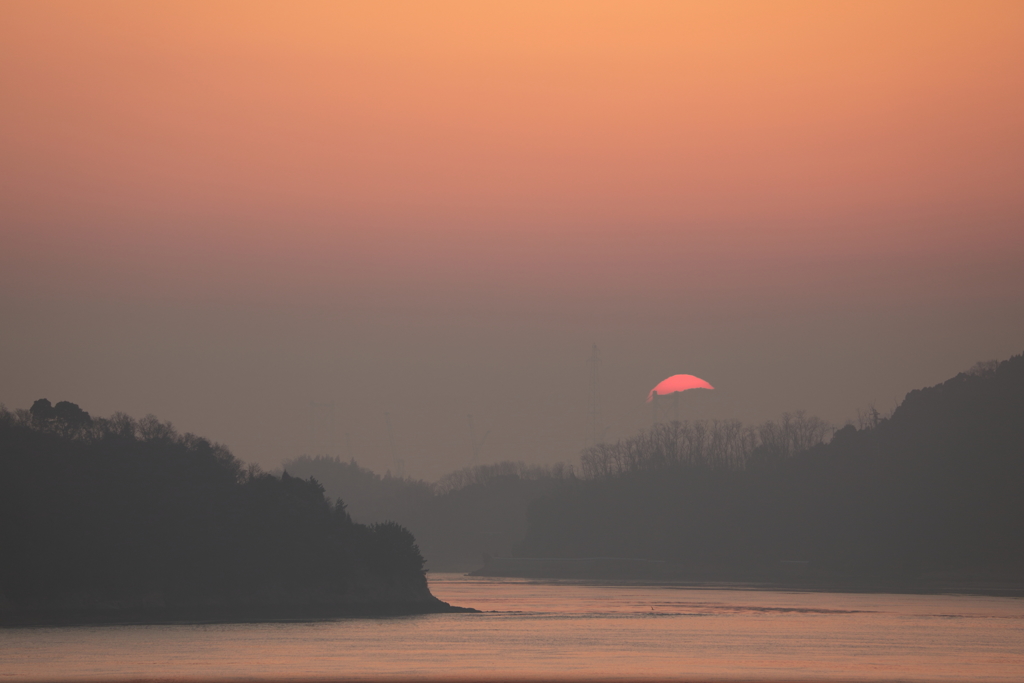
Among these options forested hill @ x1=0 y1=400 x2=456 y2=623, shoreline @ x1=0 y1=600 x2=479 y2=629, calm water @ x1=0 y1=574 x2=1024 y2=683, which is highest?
forested hill @ x1=0 y1=400 x2=456 y2=623

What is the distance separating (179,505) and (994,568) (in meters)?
122

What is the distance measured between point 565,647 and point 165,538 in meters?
43.6

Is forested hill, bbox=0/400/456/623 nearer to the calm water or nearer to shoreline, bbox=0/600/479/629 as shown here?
shoreline, bbox=0/600/479/629

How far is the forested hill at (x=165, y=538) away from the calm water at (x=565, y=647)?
34.1ft

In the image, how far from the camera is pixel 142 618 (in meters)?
96.7

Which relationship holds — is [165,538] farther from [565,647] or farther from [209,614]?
[565,647]

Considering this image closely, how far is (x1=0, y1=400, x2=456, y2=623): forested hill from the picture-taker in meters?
99.6

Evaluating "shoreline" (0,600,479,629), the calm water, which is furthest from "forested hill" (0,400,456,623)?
the calm water

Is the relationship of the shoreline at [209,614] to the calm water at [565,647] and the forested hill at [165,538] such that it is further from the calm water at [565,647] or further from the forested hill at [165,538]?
the calm water at [565,647]

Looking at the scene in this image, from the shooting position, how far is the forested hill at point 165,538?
327 ft

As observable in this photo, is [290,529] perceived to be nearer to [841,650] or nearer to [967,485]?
[841,650]

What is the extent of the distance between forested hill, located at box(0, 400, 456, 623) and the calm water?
409 inches

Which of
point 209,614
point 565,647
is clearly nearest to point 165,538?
point 209,614

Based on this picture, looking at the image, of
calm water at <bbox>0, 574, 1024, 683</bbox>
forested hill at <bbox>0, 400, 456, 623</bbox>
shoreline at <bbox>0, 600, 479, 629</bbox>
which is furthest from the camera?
forested hill at <bbox>0, 400, 456, 623</bbox>
